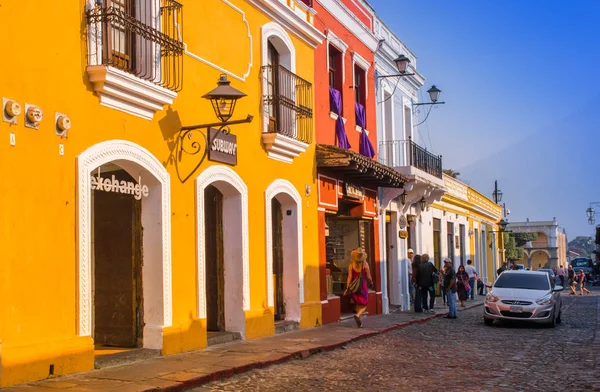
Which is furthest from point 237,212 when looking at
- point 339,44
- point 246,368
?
point 339,44

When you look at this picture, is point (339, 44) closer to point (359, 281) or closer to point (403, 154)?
point (403, 154)

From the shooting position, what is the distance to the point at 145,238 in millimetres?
11531

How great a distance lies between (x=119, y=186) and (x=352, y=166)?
821 cm

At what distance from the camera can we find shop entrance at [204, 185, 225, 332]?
46.3ft

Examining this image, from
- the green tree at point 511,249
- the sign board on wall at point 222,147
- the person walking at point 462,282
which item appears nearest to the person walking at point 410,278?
the person walking at point 462,282

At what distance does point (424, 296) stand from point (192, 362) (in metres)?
13.2

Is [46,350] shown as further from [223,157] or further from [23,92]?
[223,157]

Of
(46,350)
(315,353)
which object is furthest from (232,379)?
(315,353)

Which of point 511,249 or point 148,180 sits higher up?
point 148,180

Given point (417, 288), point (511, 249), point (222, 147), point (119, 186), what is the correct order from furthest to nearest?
1. point (511, 249)
2. point (417, 288)
3. point (222, 147)
4. point (119, 186)

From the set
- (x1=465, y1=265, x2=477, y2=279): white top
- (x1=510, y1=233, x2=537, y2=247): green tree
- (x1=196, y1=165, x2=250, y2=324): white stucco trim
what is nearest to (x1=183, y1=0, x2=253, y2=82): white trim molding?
(x1=196, y1=165, x2=250, y2=324): white stucco trim

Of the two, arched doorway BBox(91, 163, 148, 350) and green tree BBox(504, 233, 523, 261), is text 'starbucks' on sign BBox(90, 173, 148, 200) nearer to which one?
arched doorway BBox(91, 163, 148, 350)

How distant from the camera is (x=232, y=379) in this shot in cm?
993

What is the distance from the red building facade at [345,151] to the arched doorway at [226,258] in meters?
4.18
